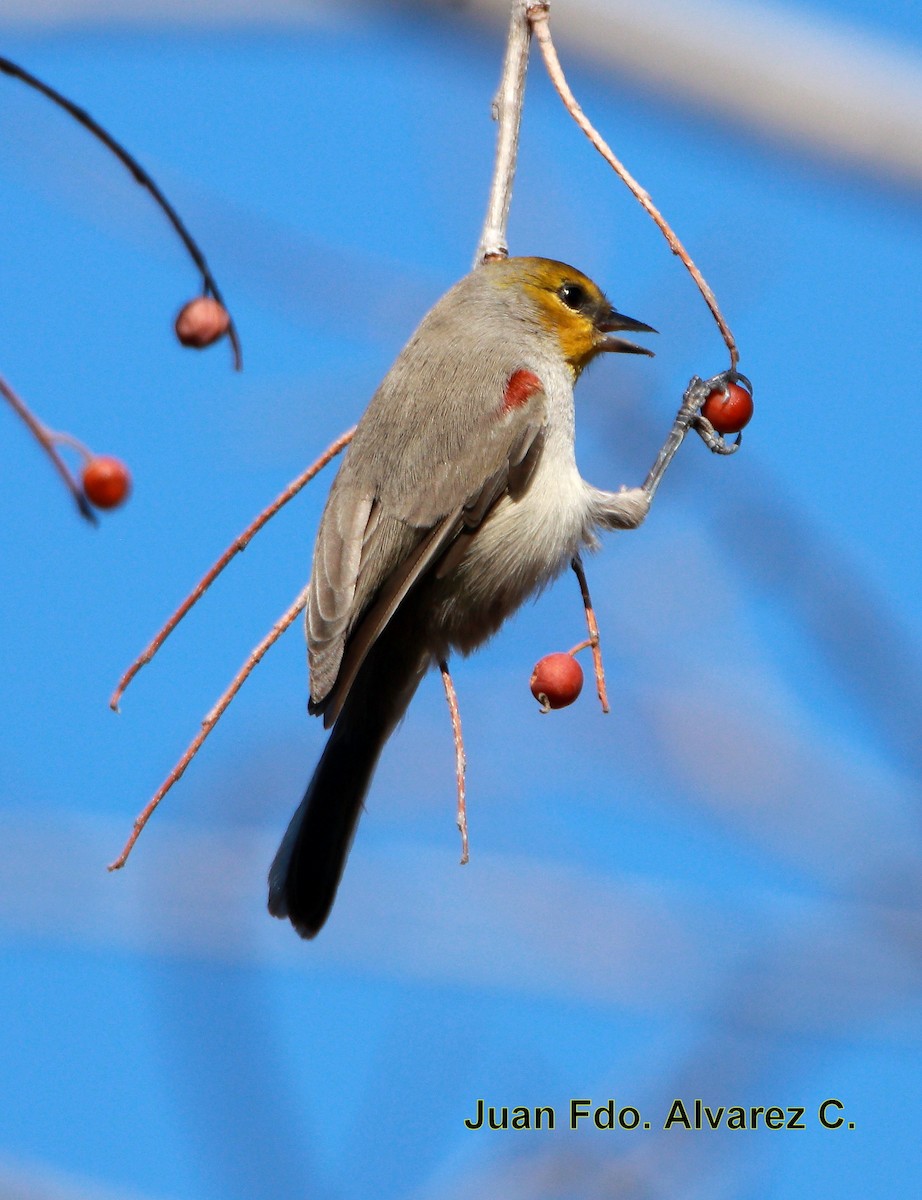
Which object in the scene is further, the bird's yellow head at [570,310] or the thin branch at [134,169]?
the bird's yellow head at [570,310]

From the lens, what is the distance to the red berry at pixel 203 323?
8.50ft

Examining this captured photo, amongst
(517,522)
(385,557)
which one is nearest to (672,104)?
(517,522)

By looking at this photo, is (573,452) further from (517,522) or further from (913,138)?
(913,138)

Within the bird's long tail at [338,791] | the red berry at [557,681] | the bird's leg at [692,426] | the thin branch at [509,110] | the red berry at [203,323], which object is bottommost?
the bird's long tail at [338,791]

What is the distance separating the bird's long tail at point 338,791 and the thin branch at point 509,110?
1.02 meters

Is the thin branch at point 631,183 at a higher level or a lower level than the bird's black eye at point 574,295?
higher

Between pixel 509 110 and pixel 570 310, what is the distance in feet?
2.55

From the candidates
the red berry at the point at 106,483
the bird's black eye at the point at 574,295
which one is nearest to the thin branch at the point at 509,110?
the bird's black eye at the point at 574,295

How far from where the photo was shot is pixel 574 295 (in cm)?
401

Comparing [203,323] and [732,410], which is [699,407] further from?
[203,323]

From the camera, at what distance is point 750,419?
11.4 ft

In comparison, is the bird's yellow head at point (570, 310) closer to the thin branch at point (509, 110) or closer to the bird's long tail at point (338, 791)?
the thin branch at point (509, 110)

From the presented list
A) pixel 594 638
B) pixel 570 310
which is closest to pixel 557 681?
pixel 594 638

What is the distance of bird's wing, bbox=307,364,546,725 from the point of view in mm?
3227
